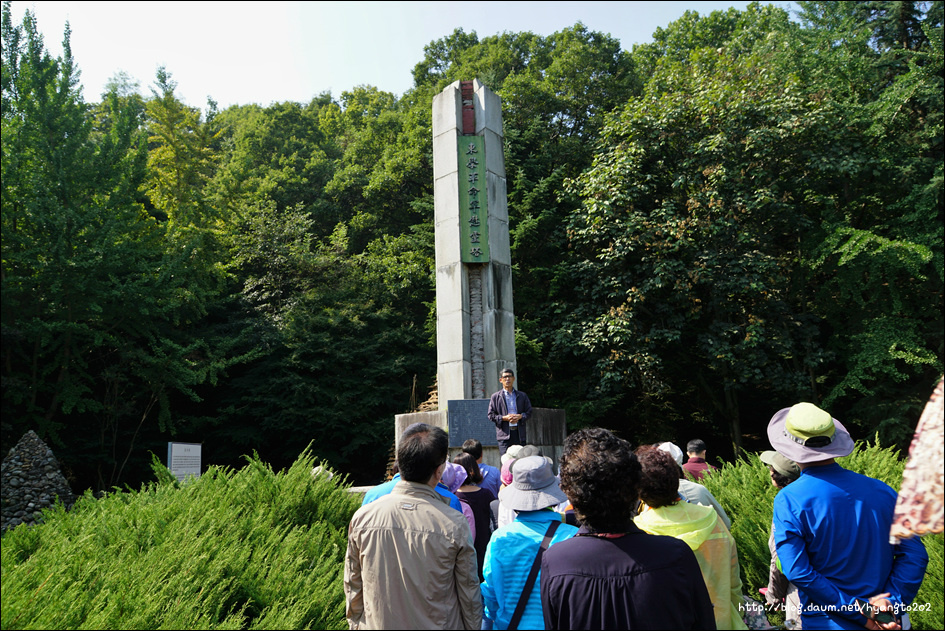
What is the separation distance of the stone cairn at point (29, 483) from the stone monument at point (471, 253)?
502cm

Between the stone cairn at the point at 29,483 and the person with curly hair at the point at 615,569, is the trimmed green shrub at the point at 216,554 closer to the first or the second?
the person with curly hair at the point at 615,569

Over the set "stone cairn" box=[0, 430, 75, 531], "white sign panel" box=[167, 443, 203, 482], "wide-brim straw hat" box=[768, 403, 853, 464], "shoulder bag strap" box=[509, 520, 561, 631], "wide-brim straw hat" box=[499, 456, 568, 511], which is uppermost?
"wide-brim straw hat" box=[768, 403, 853, 464]

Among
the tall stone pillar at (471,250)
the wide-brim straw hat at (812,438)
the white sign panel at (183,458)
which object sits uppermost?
the tall stone pillar at (471,250)

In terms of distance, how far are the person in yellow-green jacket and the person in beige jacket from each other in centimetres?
75

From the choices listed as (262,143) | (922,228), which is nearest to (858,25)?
(922,228)

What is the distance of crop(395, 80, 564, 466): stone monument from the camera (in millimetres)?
10148

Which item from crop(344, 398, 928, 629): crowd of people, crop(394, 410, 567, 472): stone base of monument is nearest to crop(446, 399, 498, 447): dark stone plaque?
crop(394, 410, 567, 472): stone base of monument

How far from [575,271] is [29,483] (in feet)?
37.7

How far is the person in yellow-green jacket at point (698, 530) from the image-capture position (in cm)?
243

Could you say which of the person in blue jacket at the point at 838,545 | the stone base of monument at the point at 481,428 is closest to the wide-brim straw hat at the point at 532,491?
the person in blue jacket at the point at 838,545

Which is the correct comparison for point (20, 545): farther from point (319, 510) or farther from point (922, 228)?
point (922, 228)

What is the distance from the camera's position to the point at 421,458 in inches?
97.3

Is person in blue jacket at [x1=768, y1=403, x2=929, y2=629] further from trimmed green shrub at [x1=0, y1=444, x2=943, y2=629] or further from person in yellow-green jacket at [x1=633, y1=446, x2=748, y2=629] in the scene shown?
trimmed green shrub at [x1=0, y1=444, x2=943, y2=629]

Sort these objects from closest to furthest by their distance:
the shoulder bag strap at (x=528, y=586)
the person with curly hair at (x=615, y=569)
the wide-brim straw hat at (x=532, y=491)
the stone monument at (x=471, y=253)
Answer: the person with curly hair at (x=615, y=569) → the shoulder bag strap at (x=528, y=586) → the wide-brim straw hat at (x=532, y=491) → the stone monument at (x=471, y=253)
